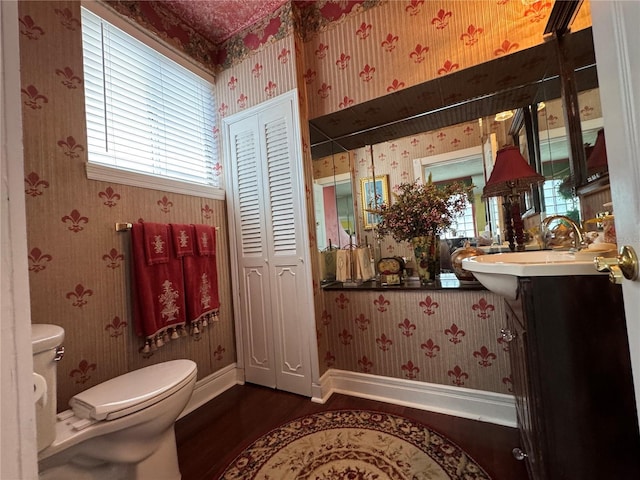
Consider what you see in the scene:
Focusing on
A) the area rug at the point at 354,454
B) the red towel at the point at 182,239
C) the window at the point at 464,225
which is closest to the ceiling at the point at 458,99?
the window at the point at 464,225

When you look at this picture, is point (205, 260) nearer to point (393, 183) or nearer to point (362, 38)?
point (393, 183)

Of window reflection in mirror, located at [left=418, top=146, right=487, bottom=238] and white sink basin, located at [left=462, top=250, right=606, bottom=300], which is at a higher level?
window reflection in mirror, located at [left=418, top=146, right=487, bottom=238]

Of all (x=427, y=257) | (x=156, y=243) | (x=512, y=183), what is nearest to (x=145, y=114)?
(x=156, y=243)

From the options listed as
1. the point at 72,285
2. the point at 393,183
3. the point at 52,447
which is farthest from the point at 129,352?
the point at 393,183

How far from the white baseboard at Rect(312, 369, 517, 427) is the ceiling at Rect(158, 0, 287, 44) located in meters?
2.59

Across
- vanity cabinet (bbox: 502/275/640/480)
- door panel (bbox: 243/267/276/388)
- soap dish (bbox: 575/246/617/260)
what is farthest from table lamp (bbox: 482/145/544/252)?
door panel (bbox: 243/267/276/388)

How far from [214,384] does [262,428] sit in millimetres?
595

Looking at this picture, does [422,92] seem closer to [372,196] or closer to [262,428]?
[372,196]

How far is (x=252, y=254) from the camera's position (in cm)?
211

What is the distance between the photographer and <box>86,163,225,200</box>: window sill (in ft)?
4.93

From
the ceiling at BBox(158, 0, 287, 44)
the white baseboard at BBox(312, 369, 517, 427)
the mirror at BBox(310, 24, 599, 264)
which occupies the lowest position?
the white baseboard at BBox(312, 369, 517, 427)

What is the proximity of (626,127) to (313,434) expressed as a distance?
66.8 inches

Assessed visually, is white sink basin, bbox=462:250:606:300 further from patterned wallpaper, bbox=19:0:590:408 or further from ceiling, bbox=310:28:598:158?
ceiling, bbox=310:28:598:158

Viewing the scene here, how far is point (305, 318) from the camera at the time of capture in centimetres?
189
